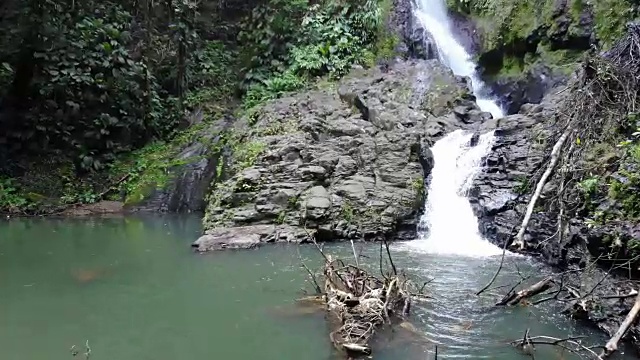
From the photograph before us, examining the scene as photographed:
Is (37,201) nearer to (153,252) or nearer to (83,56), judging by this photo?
(83,56)

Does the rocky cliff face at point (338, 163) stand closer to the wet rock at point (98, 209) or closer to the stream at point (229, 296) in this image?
the stream at point (229, 296)

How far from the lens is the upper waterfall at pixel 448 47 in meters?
15.2

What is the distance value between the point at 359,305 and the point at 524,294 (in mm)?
2044

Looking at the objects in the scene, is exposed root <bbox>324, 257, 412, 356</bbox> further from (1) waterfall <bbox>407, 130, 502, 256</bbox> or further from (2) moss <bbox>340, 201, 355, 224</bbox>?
(2) moss <bbox>340, 201, 355, 224</bbox>

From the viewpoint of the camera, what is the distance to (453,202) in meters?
11.1

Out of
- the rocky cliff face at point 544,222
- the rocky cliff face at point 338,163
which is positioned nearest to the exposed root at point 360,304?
the rocky cliff face at point 544,222

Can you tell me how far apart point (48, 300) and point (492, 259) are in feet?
21.3

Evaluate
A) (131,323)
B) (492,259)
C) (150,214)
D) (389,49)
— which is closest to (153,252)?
(131,323)

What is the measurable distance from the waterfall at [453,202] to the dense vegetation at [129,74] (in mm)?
A: 5391

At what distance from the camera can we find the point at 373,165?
1152 centimetres

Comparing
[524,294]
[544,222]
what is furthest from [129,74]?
[524,294]

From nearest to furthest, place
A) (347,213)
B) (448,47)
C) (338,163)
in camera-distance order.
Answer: (347,213), (338,163), (448,47)

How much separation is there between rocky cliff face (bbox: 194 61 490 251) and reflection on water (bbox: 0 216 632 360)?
3.05ft

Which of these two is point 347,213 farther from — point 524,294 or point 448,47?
point 448,47
